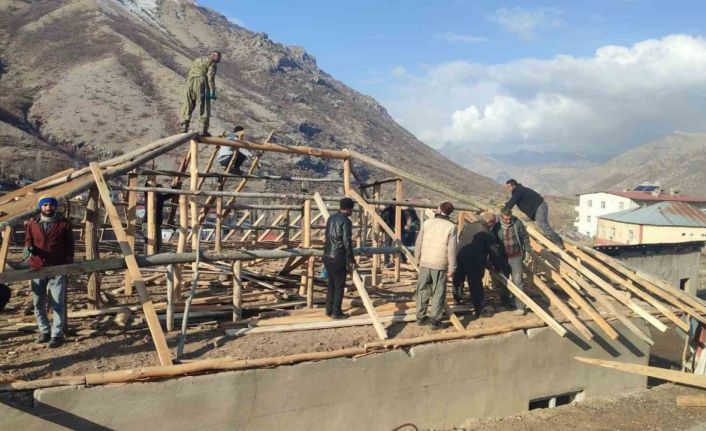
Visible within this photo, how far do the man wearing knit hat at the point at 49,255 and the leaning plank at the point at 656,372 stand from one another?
7.80 metres

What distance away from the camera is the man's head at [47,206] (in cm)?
586

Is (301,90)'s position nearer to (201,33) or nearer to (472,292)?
(201,33)

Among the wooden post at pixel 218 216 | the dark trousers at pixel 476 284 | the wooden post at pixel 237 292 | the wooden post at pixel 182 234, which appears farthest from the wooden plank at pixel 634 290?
the wooden post at pixel 182 234

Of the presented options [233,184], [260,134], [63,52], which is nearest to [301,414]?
[233,184]

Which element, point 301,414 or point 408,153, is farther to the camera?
point 408,153

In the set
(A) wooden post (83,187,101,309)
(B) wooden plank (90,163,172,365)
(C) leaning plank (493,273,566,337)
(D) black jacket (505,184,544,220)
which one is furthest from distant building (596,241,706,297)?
(A) wooden post (83,187,101,309)

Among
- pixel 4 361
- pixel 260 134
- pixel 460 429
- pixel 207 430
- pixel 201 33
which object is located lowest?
pixel 460 429

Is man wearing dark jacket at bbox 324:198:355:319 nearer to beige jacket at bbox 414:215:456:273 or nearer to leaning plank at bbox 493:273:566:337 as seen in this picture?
beige jacket at bbox 414:215:456:273

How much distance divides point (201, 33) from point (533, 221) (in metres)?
92.6

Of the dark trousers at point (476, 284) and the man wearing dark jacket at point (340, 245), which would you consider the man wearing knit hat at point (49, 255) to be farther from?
the dark trousers at point (476, 284)

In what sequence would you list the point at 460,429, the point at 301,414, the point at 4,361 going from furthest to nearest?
the point at 460,429
the point at 301,414
the point at 4,361

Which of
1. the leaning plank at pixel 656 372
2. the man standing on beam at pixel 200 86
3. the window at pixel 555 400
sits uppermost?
the man standing on beam at pixel 200 86

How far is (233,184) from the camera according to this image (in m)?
→ 36.5

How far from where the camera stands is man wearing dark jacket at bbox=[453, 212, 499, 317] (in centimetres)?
838
